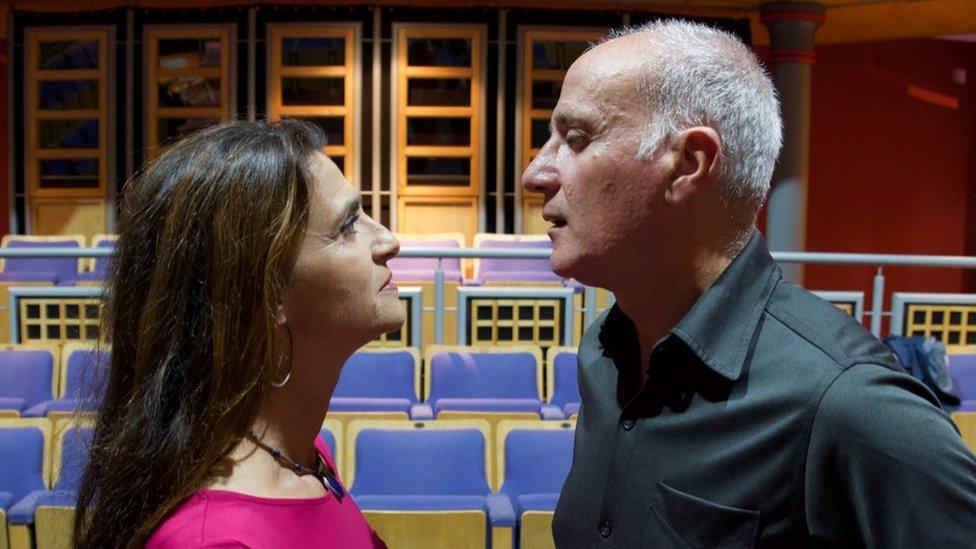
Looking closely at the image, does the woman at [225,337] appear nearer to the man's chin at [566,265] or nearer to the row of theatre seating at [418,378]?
the man's chin at [566,265]

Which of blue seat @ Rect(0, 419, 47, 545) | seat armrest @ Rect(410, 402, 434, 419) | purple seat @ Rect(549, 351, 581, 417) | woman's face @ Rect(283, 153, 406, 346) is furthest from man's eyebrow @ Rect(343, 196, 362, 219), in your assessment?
purple seat @ Rect(549, 351, 581, 417)

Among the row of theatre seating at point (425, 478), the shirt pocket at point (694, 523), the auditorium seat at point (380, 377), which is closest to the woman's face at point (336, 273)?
the shirt pocket at point (694, 523)

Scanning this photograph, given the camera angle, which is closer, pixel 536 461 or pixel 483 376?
pixel 536 461

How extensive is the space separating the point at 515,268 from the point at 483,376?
1.83 meters

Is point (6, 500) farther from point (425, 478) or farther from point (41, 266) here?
point (41, 266)

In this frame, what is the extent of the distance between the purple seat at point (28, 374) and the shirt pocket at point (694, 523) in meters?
2.65

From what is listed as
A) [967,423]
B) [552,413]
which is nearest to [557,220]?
[552,413]

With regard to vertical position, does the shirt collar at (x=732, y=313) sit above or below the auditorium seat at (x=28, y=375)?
above

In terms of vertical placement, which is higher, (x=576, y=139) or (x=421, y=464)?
(x=576, y=139)

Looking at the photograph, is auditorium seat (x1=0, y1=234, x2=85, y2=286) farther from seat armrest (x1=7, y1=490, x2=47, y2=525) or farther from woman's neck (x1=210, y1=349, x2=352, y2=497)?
woman's neck (x1=210, y1=349, x2=352, y2=497)

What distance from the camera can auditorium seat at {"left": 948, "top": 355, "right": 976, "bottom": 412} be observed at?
307 cm

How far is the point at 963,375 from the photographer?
311 cm

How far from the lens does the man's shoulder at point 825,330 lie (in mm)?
702

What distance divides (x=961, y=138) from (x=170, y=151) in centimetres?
795
